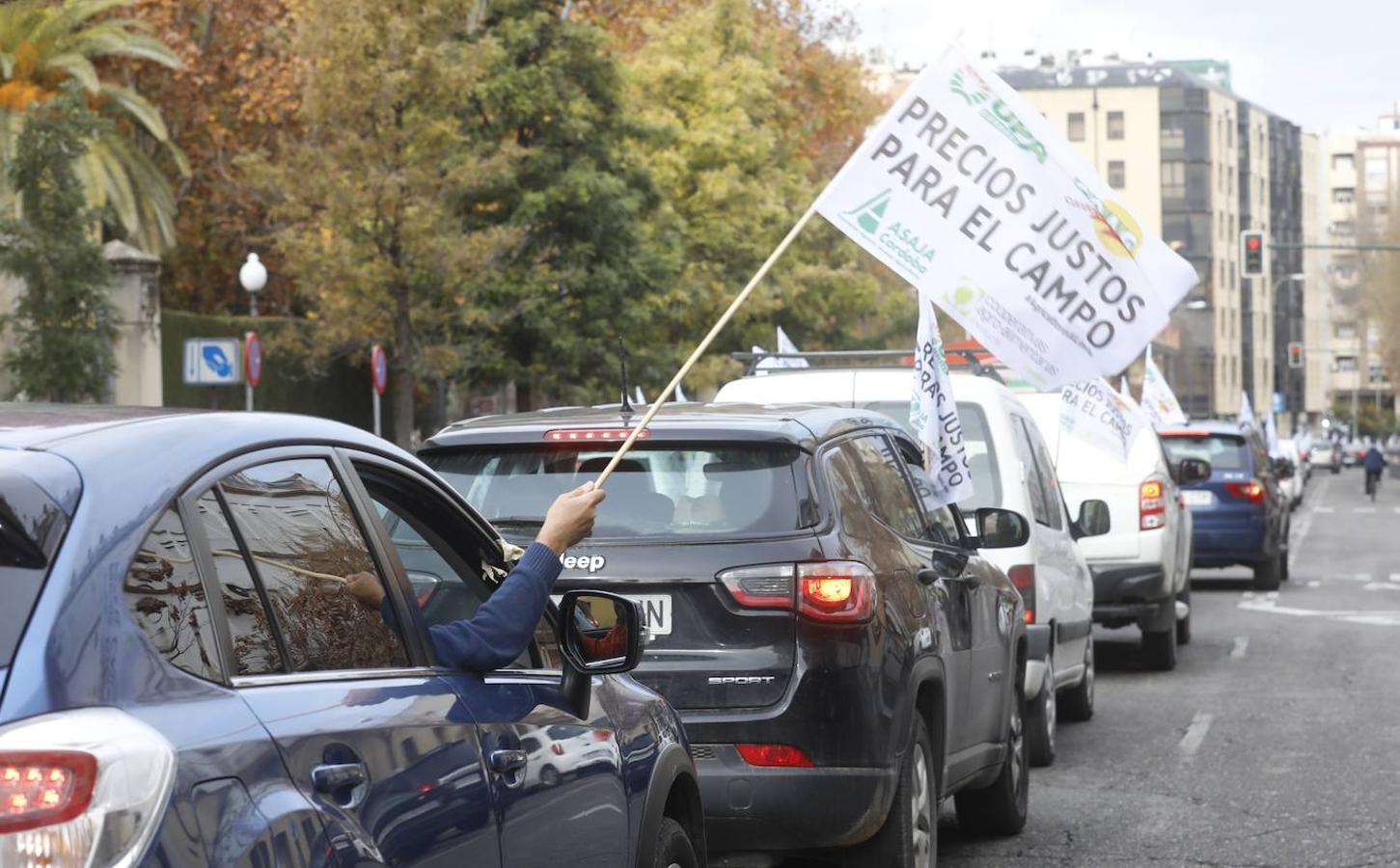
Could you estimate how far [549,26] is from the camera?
1331 inches

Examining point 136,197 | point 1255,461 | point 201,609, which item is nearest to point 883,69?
point 136,197

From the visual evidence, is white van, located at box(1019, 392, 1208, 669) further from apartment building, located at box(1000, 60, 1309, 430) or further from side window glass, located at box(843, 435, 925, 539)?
apartment building, located at box(1000, 60, 1309, 430)

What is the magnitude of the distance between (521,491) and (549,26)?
90.9 feet

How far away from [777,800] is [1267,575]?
64.9 feet

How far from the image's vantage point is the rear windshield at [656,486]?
21.5 feet

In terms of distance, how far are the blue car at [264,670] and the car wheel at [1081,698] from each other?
28.3 ft

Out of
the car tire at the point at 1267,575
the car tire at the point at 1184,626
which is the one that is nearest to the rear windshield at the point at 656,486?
the car tire at the point at 1184,626

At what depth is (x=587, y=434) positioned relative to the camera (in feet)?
22.3

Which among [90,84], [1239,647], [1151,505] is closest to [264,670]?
[1151,505]

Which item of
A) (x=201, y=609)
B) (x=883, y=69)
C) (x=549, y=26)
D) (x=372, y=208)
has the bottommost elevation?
(x=201, y=609)

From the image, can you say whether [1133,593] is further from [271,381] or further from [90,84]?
[271,381]

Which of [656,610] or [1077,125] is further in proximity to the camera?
[1077,125]

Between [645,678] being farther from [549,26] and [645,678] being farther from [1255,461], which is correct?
[549,26]

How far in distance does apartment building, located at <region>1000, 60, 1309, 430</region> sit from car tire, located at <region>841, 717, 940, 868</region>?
127069 millimetres
